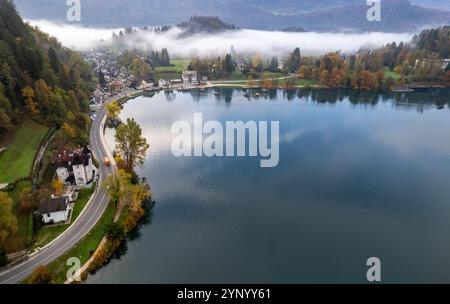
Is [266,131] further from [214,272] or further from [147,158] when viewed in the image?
[214,272]

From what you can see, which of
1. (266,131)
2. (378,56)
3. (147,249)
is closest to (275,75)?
(378,56)

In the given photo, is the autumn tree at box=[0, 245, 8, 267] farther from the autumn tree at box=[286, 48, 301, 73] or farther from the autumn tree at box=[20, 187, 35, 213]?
the autumn tree at box=[286, 48, 301, 73]

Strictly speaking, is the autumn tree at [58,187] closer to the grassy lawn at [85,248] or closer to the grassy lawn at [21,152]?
the grassy lawn at [21,152]

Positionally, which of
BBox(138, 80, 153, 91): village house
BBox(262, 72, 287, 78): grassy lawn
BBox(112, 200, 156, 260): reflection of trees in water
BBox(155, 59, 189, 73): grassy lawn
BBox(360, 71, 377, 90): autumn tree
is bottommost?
BBox(112, 200, 156, 260): reflection of trees in water

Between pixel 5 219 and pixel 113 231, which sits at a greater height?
pixel 5 219

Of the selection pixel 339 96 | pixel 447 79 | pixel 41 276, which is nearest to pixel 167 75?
pixel 339 96

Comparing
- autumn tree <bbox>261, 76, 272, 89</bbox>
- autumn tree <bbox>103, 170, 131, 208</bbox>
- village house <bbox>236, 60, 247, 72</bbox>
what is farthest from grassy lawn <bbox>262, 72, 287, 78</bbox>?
autumn tree <bbox>103, 170, 131, 208</bbox>

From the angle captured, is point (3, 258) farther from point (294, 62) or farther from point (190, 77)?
point (294, 62)
